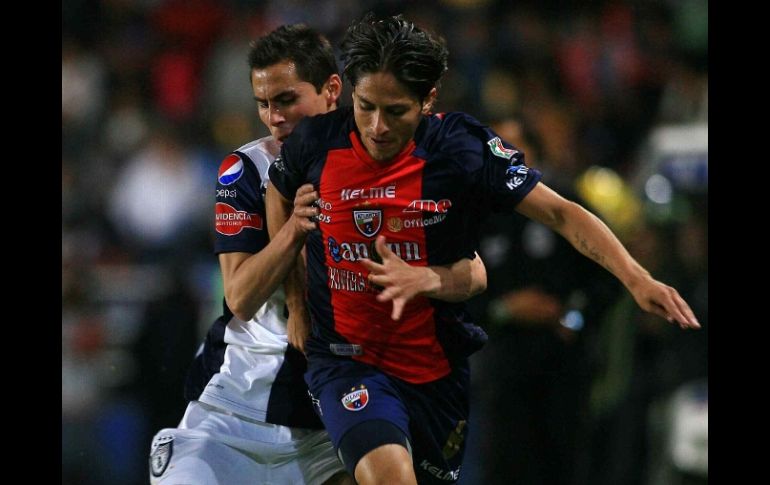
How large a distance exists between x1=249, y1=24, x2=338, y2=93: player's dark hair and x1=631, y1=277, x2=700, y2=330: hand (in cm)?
129

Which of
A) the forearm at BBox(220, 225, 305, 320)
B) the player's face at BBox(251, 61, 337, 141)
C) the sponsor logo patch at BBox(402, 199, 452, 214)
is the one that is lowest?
the forearm at BBox(220, 225, 305, 320)

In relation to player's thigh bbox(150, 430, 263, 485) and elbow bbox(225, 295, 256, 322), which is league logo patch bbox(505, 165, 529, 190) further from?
player's thigh bbox(150, 430, 263, 485)

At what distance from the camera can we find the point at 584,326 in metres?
4.80

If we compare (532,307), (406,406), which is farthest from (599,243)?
(532,307)

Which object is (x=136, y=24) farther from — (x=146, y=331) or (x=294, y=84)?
(x=294, y=84)

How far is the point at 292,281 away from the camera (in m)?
3.28

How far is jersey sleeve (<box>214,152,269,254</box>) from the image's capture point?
329 centimetres

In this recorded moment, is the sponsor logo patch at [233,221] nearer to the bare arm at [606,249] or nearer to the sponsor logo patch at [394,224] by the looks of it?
the sponsor logo patch at [394,224]

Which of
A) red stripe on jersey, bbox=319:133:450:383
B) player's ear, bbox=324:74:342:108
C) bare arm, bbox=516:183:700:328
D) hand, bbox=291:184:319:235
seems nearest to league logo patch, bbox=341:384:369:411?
red stripe on jersey, bbox=319:133:450:383

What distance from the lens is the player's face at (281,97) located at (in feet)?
10.9

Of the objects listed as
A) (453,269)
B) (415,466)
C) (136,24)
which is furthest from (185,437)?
(136,24)

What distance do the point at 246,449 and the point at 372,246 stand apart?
2.73ft

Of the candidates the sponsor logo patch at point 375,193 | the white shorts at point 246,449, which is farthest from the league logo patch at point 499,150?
the white shorts at point 246,449
